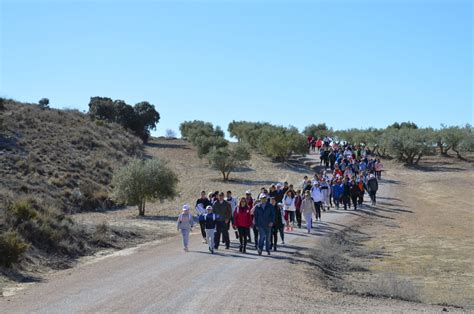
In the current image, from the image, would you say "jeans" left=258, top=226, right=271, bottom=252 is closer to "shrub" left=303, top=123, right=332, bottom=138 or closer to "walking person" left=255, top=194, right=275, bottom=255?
"walking person" left=255, top=194, right=275, bottom=255

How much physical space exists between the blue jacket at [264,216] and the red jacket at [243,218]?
1.67 feet

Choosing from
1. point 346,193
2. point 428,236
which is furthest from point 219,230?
point 346,193

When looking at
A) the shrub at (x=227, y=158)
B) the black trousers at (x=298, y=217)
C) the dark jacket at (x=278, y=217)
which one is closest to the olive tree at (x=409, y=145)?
the shrub at (x=227, y=158)

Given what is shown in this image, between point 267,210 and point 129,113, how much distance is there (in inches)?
2481

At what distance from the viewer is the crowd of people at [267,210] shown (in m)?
18.7

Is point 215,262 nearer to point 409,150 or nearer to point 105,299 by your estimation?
point 105,299

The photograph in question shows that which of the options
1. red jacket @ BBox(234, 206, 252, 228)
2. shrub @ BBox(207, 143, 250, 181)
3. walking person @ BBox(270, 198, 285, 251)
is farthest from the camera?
shrub @ BBox(207, 143, 250, 181)

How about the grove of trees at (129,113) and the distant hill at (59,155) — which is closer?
the distant hill at (59,155)

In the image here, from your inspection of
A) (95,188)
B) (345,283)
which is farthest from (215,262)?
(95,188)

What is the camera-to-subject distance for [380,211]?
108ft

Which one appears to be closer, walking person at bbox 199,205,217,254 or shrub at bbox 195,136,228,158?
walking person at bbox 199,205,217,254

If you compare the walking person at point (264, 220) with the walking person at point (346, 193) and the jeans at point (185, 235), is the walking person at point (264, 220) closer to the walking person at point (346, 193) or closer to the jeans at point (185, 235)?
the jeans at point (185, 235)

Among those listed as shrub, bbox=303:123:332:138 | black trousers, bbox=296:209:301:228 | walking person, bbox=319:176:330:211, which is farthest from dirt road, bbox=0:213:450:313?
shrub, bbox=303:123:332:138

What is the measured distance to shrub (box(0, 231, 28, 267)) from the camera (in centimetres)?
1572
